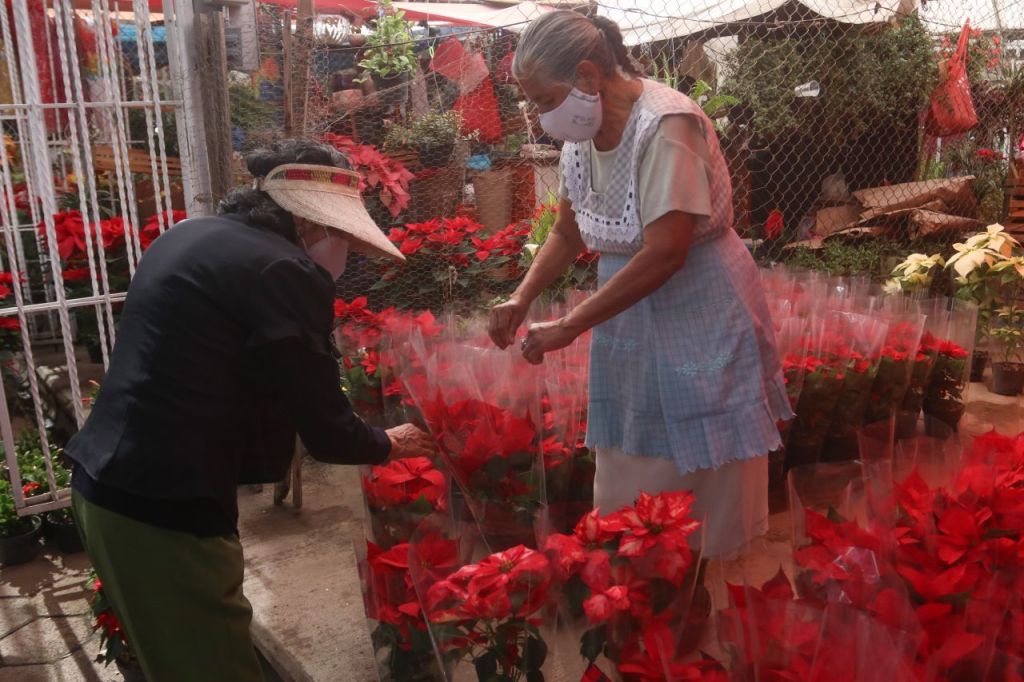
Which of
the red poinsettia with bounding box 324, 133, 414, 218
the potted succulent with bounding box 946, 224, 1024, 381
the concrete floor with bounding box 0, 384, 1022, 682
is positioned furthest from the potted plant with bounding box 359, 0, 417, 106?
the potted succulent with bounding box 946, 224, 1024, 381

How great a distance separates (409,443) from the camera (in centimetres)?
192

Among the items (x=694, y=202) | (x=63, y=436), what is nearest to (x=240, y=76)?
(x=63, y=436)

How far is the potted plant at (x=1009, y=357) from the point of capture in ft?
15.4

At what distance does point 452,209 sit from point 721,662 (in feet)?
11.6

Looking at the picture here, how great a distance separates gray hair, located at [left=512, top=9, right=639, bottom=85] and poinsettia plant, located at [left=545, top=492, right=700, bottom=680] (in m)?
0.92

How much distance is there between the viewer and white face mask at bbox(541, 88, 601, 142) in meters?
1.83

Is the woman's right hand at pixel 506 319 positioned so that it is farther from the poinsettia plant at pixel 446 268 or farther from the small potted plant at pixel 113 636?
the poinsettia plant at pixel 446 268

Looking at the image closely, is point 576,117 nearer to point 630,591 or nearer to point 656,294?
point 656,294

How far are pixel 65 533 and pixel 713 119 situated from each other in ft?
15.1

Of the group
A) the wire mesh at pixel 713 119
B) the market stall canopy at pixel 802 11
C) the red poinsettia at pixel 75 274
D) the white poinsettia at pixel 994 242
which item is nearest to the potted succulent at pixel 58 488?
the red poinsettia at pixel 75 274

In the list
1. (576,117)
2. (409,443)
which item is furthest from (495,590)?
(576,117)

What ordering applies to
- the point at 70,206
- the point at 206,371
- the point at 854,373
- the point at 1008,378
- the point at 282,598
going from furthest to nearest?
1. the point at 70,206
2. the point at 1008,378
3. the point at 854,373
4. the point at 282,598
5. the point at 206,371

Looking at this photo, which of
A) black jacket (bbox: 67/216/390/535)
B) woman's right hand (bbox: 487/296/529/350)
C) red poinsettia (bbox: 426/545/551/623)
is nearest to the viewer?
red poinsettia (bbox: 426/545/551/623)

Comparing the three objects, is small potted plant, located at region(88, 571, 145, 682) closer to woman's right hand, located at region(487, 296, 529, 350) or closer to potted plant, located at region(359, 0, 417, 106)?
woman's right hand, located at region(487, 296, 529, 350)
